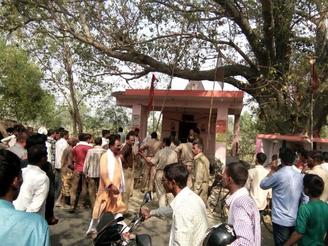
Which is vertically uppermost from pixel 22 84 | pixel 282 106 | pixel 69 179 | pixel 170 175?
pixel 22 84

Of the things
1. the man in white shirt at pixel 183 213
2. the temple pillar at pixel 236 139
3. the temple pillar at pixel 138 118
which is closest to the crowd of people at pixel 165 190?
the man in white shirt at pixel 183 213

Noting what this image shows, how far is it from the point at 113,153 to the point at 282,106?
628 cm

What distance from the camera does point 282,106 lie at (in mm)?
11391

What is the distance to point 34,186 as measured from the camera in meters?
4.04

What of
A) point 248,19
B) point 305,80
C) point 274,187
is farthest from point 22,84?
point 274,187

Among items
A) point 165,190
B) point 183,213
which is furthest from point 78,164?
point 183,213

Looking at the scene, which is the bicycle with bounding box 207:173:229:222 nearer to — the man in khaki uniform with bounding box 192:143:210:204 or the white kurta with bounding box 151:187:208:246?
the man in khaki uniform with bounding box 192:143:210:204

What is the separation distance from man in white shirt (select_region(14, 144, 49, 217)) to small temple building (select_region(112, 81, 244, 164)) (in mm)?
8578

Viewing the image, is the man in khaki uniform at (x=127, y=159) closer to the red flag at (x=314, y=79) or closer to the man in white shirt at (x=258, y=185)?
the man in white shirt at (x=258, y=185)

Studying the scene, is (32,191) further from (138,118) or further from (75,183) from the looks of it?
(138,118)

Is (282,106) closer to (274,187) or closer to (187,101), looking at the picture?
(187,101)

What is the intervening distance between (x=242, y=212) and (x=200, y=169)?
5.45 metres

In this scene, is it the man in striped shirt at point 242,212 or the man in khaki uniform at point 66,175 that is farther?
the man in khaki uniform at point 66,175

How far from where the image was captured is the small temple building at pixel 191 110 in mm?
14984
